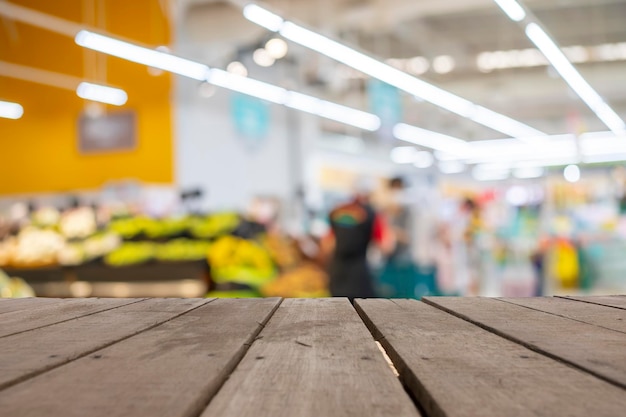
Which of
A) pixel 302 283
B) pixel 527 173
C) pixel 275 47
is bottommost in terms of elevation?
pixel 302 283

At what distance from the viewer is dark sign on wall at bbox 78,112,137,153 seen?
33.8 ft

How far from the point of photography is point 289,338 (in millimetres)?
1192

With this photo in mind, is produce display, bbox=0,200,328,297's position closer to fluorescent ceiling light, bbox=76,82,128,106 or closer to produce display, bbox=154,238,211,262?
produce display, bbox=154,238,211,262

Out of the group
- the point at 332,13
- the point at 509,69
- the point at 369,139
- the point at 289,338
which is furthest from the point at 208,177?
the point at 369,139

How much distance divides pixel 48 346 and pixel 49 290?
5.59 m

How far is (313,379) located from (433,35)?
471 inches

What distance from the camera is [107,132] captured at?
10.6 m

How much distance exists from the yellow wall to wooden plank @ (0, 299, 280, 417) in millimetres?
8846

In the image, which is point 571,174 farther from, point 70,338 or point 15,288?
point 70,338

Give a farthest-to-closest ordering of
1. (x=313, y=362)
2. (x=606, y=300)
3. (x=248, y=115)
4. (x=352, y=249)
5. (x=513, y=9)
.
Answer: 1. (x=248, y=115)
2. (x=352, y=249)
3. (x=513, y=9)
4. (x=606, y=300)
5. (x=313, y=362)

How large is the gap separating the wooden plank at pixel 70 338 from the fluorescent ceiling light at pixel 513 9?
3.90 metres

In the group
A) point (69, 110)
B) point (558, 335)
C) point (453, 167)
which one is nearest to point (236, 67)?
point (69, 110)

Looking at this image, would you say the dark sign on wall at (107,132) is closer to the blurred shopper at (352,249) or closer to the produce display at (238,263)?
the produce display at (238,263)

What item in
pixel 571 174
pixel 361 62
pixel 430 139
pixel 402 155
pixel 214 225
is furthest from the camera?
pixel 402 155
